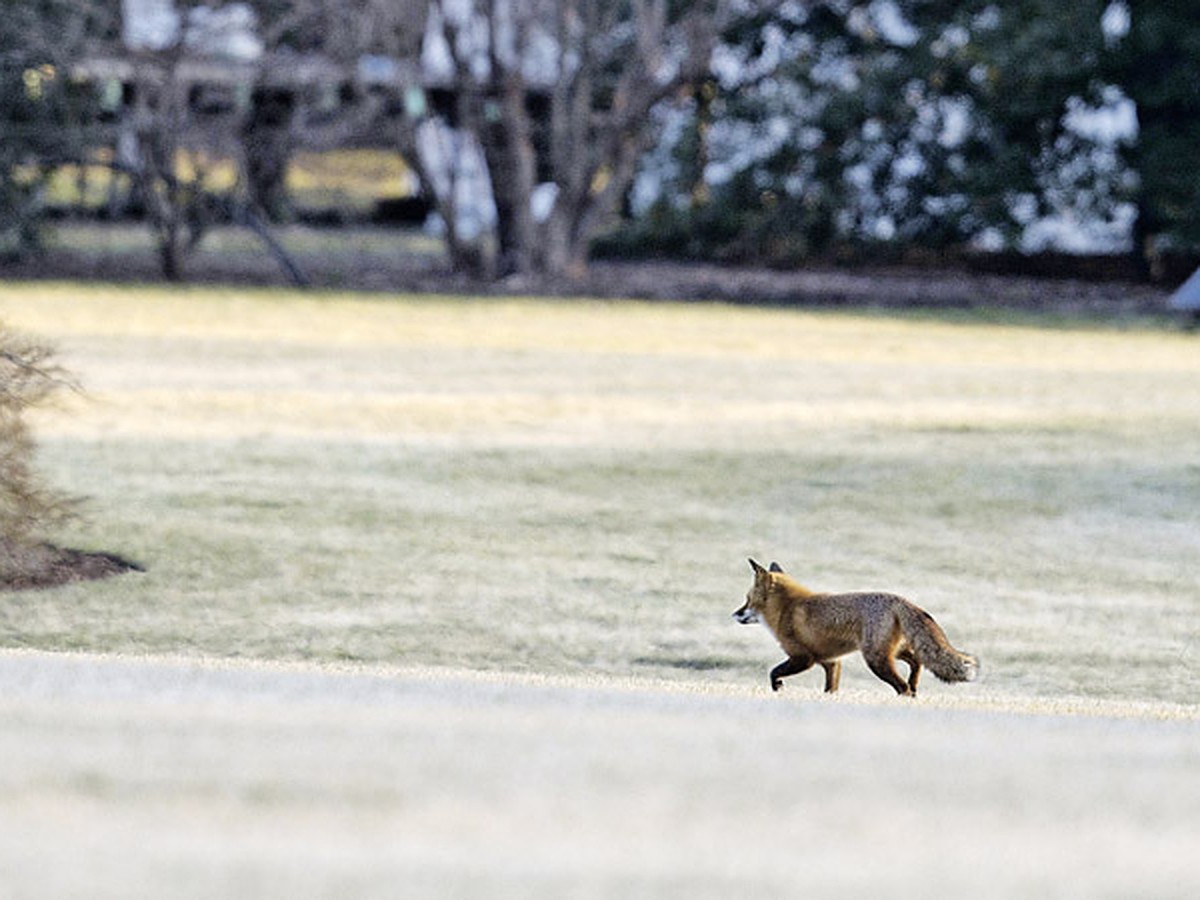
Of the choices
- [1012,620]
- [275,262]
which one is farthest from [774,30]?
[1012,620]

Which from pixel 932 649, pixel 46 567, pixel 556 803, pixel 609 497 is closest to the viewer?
pixel 556 803

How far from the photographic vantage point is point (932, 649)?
6.40m

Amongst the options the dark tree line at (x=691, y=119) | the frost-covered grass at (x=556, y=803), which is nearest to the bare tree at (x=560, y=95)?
the dark tree line at (x=691, y=119)

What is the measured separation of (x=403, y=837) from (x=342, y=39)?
78.8 feet

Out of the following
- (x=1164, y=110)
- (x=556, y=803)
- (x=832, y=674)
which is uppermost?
(x=1164, y=110)

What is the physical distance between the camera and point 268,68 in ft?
87.9

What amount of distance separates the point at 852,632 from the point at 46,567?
4354mm

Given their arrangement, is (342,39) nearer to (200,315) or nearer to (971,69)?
(200,315)

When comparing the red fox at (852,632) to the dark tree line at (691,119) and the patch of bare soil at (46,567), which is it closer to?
the patch of bare soil at (46,567)

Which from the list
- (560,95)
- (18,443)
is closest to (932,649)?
(18,443)

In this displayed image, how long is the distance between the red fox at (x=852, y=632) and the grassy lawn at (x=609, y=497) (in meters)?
0.72

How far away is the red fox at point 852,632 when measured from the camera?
6418 millimetres

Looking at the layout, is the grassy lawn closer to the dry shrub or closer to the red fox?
the dry shrub

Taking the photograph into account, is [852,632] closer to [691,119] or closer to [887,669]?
[887,669]
